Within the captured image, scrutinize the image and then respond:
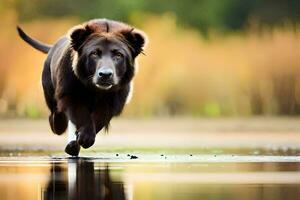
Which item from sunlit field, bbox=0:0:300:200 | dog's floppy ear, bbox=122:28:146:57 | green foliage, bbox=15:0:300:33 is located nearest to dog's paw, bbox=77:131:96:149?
dog's floppy ear, bbox=122:28:146:57

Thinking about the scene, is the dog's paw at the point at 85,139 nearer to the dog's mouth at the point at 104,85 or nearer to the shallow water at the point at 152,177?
the shallow water at the point at 152,177

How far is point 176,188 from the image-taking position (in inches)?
332

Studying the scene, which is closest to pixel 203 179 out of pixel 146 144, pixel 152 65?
pixel 146 144

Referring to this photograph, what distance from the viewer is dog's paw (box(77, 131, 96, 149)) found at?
1059 cm

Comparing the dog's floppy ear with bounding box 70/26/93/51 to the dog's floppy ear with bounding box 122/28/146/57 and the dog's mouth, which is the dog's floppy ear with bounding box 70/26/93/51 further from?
the dog's mouth

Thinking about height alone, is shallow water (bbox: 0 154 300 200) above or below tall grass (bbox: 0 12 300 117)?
below

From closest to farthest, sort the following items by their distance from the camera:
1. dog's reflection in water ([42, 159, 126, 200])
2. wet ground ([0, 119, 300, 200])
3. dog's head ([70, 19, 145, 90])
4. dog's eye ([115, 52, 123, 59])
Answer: dog's reflection in water ([42, 159, 126, 200]) < wet ground ([0, 119, 300, 200]) < dog's head ([70, 19, 145, 90]) < dog's eye ([115, 52, 123, 59])

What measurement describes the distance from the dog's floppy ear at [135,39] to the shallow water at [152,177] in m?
0.83

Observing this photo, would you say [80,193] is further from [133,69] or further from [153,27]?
[153,27]

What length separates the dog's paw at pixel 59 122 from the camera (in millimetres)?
12414

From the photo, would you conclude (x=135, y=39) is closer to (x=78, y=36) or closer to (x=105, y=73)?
(x=78, y=36)

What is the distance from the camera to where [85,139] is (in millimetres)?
10602

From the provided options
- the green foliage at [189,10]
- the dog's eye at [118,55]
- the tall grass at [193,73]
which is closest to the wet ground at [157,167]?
the dog's eye at [118,55]

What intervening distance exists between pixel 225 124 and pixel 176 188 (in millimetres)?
11509
